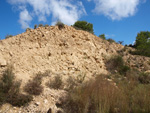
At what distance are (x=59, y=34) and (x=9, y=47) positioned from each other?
11.5ft

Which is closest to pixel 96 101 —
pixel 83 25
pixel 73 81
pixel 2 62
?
pixel 73 81

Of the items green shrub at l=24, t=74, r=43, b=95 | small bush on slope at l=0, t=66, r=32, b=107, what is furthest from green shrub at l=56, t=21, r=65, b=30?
small bush on slope at l=0, t=66, r=32, b=107

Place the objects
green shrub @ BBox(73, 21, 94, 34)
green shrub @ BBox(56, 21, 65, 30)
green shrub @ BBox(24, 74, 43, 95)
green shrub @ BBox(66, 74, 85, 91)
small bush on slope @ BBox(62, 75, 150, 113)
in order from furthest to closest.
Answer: green shrub @ BBox(73, 21, 94, 34)
green shrub @ BBox(56, 21, 65, 30)
green shrub @ BBox(66, 74, 85, 91)
green shrub @ BBox(24, 74, 43, 95)
small bush on slope @ BBox(62, 75, 150, 113)

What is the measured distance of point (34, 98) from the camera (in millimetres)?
4082

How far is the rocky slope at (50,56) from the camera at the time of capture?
517 cm

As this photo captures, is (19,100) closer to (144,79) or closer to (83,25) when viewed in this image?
(144,79)

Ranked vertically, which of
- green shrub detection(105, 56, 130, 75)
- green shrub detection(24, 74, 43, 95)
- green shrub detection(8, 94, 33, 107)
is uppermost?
green shrub detection(105, 56, 130, 75)

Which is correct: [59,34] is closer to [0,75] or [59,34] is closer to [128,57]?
[0,75]

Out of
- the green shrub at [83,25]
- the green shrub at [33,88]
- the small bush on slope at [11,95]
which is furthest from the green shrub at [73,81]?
the green shrub at [83,25]

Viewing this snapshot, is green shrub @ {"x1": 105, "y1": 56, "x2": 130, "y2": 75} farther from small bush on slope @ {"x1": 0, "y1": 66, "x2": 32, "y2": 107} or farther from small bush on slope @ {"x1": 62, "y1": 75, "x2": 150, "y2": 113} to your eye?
small bush on slope @ {"x1": 0, "y1": 66, "x2": 32, "y2": 107}

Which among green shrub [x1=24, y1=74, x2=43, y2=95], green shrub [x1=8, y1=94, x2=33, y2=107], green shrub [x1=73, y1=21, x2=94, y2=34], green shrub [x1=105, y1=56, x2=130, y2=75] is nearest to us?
green shrub [x1=8, y1=94, x2=33, y2=107]

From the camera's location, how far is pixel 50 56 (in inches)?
279

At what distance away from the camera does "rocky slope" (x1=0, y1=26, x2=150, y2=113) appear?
16.9 ft

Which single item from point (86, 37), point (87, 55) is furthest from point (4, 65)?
point (86, 37)
